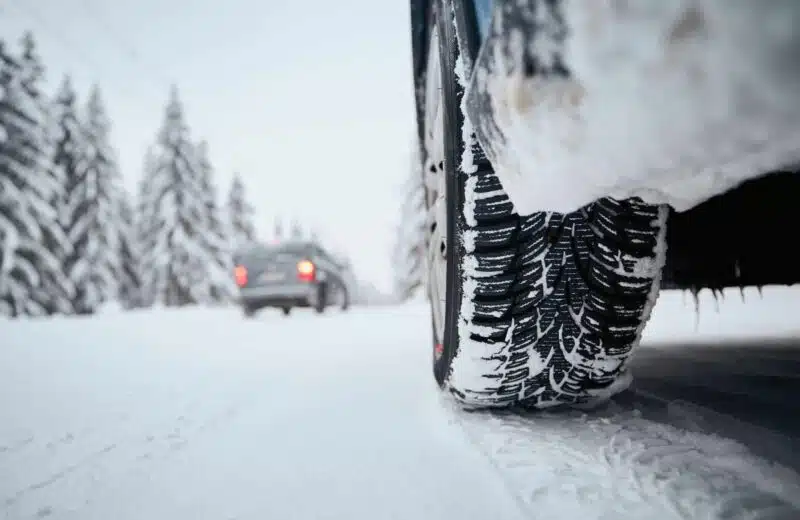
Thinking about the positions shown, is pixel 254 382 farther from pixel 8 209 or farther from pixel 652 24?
pixel 8 209

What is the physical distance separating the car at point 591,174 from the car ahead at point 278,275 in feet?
15.4

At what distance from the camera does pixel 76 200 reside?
1922 cm

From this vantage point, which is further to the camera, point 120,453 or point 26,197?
point 26,197

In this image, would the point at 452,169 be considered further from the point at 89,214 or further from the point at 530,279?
the point at 89,214

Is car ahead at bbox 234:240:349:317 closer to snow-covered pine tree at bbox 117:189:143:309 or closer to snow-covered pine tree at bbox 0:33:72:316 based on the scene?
snow-covered pine tree at bbox 0:33:72:316

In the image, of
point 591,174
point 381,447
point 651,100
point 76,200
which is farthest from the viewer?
point 76,200

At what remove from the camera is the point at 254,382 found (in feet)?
6.35

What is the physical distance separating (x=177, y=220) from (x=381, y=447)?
2310cm

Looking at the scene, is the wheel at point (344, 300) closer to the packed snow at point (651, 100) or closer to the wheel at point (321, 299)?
the wheel at point (321, 299)

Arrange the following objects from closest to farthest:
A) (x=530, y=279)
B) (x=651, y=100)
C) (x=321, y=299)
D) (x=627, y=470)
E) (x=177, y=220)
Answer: (x=651, y=100)
(x=627, y=470)
(x=530, y=279)
(x=321, y=299)
(x=177, y=220)

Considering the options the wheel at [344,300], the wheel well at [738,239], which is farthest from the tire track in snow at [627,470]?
the wheel at [344,300]

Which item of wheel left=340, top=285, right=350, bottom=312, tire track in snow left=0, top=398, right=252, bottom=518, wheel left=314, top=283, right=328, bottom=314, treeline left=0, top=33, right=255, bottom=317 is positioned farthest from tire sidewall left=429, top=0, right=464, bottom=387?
treeline left=0, top=33, right=255, bottom=317

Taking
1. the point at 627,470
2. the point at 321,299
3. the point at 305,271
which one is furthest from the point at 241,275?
the point at 627,470

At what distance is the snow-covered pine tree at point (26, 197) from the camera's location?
14.6 meters
